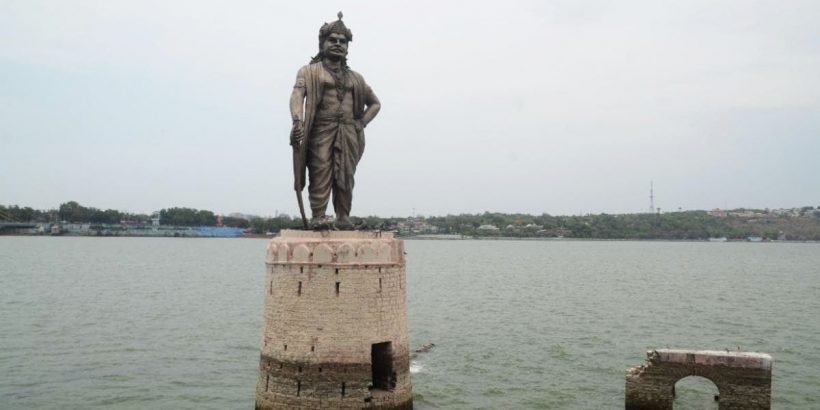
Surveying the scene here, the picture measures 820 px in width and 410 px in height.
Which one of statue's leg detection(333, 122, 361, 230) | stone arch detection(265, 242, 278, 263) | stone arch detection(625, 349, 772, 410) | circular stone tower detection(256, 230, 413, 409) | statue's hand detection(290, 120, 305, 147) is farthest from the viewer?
stone arch detection(625, 349, 772, 410)

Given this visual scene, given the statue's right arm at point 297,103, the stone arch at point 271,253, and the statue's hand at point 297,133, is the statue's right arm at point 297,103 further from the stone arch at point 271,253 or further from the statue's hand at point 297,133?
the stone arch at point 271,253

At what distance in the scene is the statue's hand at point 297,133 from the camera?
15.7 metres

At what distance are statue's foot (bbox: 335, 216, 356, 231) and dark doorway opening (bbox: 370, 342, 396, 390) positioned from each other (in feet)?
7.87

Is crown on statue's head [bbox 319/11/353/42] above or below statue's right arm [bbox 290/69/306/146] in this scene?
above

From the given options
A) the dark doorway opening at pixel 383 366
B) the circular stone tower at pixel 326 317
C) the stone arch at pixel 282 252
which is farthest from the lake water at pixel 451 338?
the stone arch at pixel 282 252

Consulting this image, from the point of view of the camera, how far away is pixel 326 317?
14555 millimetres

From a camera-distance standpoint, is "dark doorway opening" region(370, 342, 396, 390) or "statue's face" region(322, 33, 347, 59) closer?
"dark doorway opening" region(370, 342, 396, 390)

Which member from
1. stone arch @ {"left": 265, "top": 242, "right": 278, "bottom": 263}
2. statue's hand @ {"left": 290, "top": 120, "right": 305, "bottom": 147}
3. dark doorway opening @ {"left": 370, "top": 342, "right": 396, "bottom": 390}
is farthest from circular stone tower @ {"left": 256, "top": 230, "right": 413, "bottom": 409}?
statue's hand @ {"left": 290, "top": 120, "right": 305, "bottom": 147}

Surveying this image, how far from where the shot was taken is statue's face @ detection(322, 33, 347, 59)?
16.1 metres

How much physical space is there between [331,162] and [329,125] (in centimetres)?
78

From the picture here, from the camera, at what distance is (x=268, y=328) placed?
15.3m

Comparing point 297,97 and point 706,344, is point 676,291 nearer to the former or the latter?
point 706,344

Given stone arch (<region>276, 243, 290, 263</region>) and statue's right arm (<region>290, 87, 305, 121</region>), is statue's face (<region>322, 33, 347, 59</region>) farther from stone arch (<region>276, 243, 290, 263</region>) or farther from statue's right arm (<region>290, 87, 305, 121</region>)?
stone arch (<region>276, 243, 290, 263</region>)

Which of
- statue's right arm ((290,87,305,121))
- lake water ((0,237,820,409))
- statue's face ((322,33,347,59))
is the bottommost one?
lake water ((0,237,820,409))
